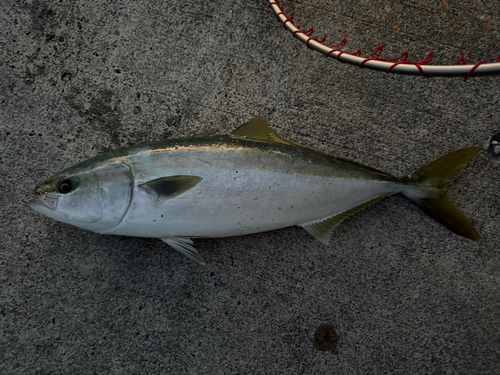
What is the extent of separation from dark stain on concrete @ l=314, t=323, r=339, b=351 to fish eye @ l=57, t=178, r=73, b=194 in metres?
1.92

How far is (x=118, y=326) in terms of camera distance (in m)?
2.21

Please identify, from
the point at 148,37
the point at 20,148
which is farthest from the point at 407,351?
the point at 20,148

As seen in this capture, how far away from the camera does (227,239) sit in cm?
226

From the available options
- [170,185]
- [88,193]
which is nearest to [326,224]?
[170,185]

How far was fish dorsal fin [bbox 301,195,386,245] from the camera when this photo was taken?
213 centimetres

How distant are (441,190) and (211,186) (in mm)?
1567

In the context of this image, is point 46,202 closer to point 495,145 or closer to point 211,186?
point 211,186

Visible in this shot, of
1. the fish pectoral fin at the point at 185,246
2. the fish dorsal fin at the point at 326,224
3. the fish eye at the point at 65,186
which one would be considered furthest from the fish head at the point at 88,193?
the fish dorsal fin at the point at 326,224

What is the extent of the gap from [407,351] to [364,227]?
929mm

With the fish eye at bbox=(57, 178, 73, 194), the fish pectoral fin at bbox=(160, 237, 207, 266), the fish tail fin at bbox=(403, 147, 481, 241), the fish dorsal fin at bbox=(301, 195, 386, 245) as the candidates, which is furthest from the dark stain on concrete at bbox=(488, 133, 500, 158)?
the fish eye at bbox=(57, 178, 73, 194)

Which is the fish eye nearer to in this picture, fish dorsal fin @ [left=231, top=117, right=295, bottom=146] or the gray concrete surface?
the gray concrete surface

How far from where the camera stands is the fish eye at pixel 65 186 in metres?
1.87

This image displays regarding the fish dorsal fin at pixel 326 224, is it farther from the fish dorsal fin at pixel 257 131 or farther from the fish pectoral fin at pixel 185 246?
the fish pectoral fin at pixel 185 246

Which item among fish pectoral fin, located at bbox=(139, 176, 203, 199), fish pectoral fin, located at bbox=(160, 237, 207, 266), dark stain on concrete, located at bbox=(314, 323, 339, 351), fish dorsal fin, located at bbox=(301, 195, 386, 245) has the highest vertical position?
fish pectoral fin, located at bbox=(139, 176, 203, 199)
